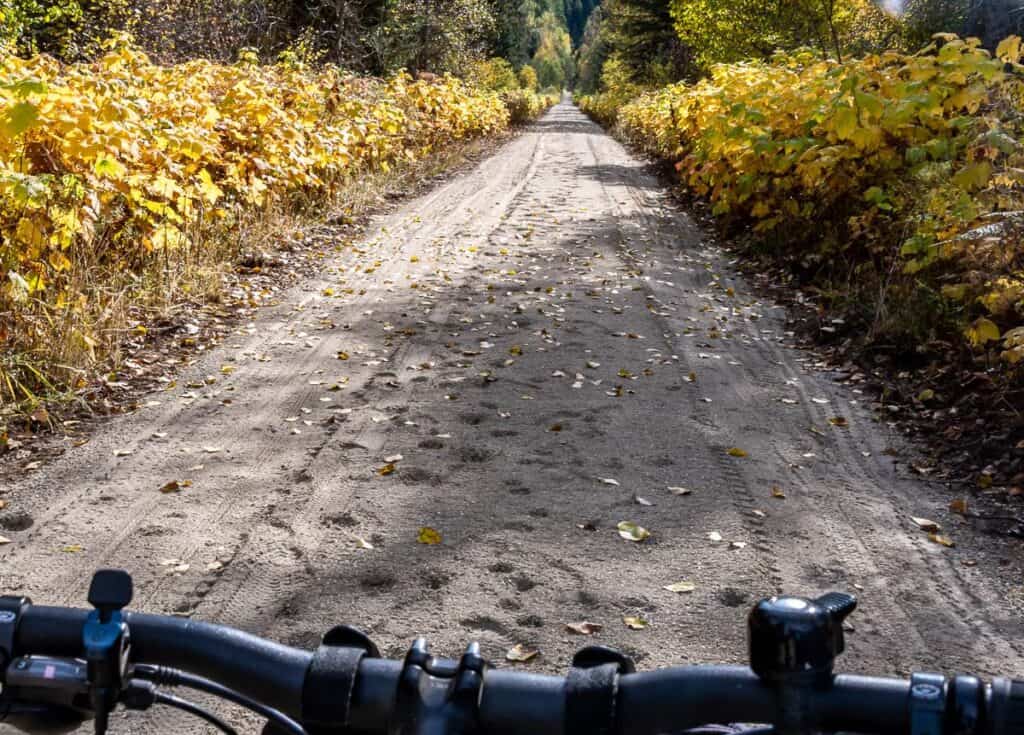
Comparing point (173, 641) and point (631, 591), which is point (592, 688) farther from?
point (631, 591)

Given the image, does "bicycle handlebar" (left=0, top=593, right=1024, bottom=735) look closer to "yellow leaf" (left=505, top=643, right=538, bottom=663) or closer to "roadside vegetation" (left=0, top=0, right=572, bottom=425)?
"yellow leaf" (left=505, top=643, right=538, bottom=663)

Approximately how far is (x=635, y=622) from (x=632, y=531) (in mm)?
694

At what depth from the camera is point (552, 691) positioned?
3.16ft

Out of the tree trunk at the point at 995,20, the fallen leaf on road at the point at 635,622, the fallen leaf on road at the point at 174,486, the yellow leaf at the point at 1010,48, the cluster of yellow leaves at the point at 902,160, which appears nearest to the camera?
the fallen leaf on road at the point at 635,622

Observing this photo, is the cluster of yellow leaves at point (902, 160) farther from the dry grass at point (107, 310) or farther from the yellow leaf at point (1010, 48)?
the dry grass at point (107, 310)

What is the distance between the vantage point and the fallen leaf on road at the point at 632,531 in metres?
3.82

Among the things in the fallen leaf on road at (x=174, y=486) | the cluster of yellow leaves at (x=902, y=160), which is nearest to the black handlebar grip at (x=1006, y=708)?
the fallen leaf on road at (x=174, y=486)

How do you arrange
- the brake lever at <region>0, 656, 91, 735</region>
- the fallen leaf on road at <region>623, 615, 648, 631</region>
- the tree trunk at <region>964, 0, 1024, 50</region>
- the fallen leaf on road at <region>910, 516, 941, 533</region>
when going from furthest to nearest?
the tree trunk at <region>964, 0, 1024, 50</region> → the fallen leaf on road at <region>910, 516, 941, 533</region> → the fallen leaf on road at <region>623, 615, 648, 631</region> → the brake lever at <region>0, 656, 91, 735</region>

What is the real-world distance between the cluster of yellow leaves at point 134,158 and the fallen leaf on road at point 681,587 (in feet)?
12.2

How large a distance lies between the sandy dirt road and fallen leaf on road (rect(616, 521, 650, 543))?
4 cm

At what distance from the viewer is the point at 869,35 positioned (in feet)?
71.6

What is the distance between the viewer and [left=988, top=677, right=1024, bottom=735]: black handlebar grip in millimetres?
833

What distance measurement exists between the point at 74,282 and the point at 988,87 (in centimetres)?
664

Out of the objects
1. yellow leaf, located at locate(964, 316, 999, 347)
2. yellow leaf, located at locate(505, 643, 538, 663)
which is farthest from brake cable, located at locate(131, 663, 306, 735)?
yellow leaf, located at locate(964, 316, 999, 347)
